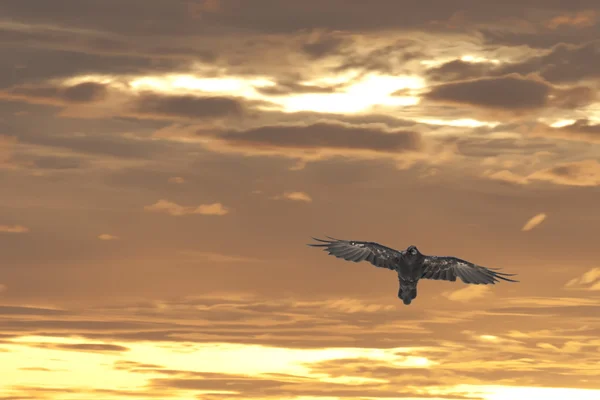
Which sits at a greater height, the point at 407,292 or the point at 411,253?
the point at 411,253

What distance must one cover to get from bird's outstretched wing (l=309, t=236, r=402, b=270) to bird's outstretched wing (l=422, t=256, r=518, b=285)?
1.84m

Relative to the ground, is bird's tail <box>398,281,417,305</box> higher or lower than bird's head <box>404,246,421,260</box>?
lower

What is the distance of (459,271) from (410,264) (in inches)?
121

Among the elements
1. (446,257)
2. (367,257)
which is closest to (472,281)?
(446,257)

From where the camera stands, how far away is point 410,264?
128 feet

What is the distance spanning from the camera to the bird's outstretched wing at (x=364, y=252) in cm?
3991

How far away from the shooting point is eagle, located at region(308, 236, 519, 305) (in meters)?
39.2

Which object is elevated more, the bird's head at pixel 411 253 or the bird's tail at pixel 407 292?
the bird's head at pixel 411 253

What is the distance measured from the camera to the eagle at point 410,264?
3919 cm

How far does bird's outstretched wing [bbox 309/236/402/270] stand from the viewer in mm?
39912

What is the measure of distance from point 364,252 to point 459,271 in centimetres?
467

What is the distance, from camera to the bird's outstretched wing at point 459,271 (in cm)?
4044

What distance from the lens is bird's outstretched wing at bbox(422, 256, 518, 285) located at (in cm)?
4044

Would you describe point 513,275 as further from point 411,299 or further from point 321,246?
point 321,246
